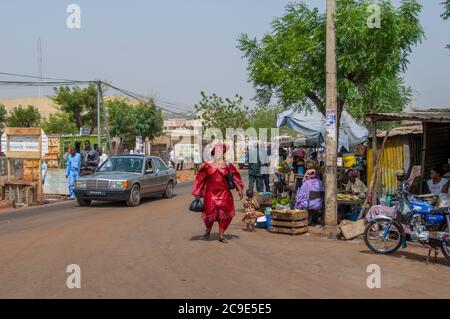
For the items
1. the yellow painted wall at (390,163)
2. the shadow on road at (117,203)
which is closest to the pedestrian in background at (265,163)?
the yellow painted wall at (390,163)

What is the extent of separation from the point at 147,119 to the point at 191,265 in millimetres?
39982

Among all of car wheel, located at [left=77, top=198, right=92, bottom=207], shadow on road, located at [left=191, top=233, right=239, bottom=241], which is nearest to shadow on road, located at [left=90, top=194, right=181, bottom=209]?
car wheel, located at [left=77, top=198, right=92, bottom=207]

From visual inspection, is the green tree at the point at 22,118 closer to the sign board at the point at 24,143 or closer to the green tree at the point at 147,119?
the green tree at the point at 147,119

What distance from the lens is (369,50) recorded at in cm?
1228

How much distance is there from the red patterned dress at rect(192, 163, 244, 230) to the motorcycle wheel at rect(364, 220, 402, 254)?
2351 millimetres

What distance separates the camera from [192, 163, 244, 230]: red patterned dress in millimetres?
9031

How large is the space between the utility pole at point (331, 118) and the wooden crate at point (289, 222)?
2.02 feet

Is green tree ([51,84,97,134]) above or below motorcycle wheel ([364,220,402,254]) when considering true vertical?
above

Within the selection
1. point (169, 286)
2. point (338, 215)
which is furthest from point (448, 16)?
point (169, 286)

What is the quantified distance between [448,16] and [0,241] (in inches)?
538

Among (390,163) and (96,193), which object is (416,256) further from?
(96,193)

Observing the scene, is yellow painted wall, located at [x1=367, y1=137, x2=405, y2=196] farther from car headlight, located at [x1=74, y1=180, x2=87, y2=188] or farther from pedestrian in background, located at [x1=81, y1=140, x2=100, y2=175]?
pedestrian in background, located at [x1=81, y1=140, x2=100, y2=175]

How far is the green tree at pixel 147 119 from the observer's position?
45906 millimetres

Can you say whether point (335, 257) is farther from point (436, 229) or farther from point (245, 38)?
point (245, 38)
